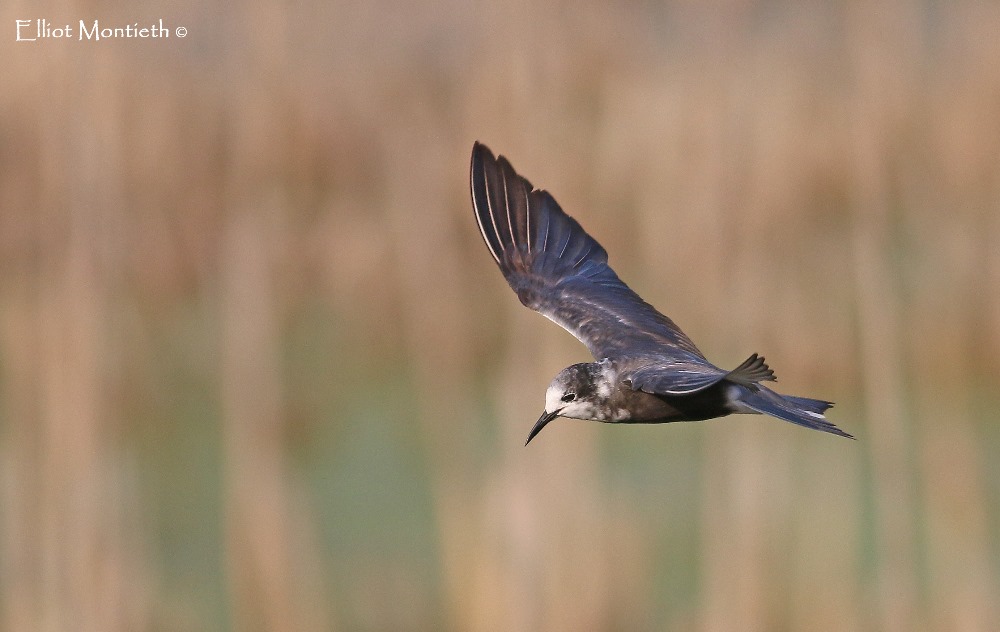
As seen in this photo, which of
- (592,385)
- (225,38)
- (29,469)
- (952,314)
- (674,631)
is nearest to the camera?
(592,385)

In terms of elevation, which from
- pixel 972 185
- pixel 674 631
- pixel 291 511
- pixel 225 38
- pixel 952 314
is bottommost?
pixel 674 631

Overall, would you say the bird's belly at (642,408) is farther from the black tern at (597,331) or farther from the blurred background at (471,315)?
the blurred background at (471,315)

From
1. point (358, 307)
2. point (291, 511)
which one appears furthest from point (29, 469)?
point (358, 307)

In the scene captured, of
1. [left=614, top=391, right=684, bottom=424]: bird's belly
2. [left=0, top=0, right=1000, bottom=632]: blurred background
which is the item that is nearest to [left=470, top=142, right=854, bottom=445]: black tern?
[left=614, top=391, right=684, bottom=424]: bird's belly

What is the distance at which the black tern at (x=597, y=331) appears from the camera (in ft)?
9.88

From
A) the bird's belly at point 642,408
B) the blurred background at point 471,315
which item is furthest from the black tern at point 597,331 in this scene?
the blurred background at point 471,315

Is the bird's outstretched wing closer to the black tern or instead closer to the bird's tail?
the black tern

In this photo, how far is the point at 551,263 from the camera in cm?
379

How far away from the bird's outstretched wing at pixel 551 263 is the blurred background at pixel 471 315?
0.41 m

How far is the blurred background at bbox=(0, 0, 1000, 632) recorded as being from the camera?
4.31 meters

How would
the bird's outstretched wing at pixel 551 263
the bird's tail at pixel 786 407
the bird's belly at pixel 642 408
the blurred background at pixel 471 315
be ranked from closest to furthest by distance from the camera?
the bird's tail at pixel 786 407 → the bird's belly at pixel 642 408 → the bird's outstretched wing at pixel 551 263 → the blurred background at pixel 471 315

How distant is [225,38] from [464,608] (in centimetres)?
398

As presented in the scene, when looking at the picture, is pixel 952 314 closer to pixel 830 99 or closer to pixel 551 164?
pixel 830 99

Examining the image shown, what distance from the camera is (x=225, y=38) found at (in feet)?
Result: 25.7
